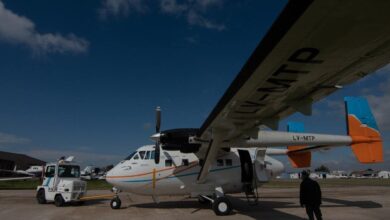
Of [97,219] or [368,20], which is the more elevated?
[368,20]

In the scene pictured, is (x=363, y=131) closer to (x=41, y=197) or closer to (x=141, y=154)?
(x=141, y=154)

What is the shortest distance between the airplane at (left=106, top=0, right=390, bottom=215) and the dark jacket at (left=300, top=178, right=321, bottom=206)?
6.98 ft

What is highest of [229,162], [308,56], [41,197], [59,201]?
[308,56]

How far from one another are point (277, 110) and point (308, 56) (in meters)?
3.79

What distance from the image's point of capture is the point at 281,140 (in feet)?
47.1

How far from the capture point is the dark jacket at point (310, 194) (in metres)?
9.65

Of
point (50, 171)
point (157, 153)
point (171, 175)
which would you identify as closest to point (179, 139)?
point (157, 153)

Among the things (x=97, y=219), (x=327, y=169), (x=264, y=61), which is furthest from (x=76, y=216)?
(x=327, y=169)

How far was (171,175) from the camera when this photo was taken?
15656 millimetres

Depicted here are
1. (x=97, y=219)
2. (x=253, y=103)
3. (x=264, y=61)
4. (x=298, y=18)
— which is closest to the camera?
(x=298, y=18)

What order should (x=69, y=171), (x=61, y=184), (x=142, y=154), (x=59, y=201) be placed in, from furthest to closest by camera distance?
(x=69, y=171), (x=61, y=184), (x=59, y=201), (x=142, y=154)

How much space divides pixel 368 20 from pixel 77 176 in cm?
1814

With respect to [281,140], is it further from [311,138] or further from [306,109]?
[306,109]

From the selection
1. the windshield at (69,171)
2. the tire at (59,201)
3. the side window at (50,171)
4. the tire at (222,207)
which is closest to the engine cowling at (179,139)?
the tire at (222,207)
